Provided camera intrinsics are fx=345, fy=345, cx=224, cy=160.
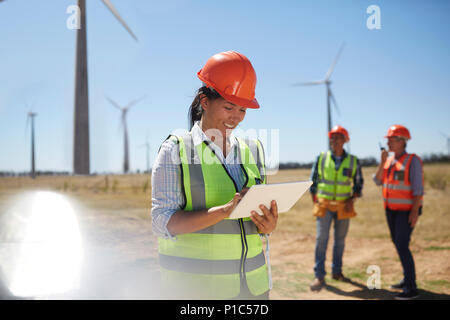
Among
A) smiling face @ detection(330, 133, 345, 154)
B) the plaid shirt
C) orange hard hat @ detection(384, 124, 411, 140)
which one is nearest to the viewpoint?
the plaid shirt

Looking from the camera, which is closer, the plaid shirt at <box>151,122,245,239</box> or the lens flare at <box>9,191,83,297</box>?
the plaid shirt at <box>151,122,245,239</box>

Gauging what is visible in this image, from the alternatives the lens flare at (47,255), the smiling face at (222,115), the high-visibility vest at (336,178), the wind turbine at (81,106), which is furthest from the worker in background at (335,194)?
the wind turbine at (81,106)

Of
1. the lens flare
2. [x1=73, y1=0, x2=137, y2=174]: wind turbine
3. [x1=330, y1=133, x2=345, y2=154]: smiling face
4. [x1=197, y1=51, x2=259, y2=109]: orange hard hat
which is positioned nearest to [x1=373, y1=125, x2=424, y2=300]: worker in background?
[x1=330, y1=133, x2=345, y2=154]: smiling face

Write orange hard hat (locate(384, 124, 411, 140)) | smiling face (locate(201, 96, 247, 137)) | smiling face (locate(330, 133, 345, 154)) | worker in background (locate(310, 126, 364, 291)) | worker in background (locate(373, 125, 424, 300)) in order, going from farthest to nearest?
smiling face (locate(330, 133, 345, 154)) → worker in background (locate(310, 126, 364, 291)) → orange hard hat (locate(384, 124, 411, 140)) → worker in background (locate(373, 125, 424, 300)) → smiling face (locate(201, 96, 247, 137))

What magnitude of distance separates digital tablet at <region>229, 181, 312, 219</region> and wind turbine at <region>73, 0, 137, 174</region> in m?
11.2

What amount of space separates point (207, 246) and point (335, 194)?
192 inches

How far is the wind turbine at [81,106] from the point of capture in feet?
39.4

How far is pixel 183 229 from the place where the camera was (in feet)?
5.65

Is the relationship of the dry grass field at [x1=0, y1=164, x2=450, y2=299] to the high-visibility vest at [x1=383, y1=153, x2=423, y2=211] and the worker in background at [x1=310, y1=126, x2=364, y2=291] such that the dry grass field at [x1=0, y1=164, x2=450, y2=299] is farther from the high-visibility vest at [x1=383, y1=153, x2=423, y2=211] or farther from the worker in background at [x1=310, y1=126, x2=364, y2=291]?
the high-visibility vest at [x1=383, y1=153, x2=423, y2=211]

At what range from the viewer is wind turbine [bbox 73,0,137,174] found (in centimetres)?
1202

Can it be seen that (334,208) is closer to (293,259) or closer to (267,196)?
(293,259)

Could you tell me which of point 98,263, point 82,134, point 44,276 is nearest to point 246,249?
point 44,276

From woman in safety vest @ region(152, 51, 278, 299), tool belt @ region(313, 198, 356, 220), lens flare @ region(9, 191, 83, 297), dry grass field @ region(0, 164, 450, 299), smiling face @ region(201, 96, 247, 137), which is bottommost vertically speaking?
dry grass field @ region(0, 164, 450, 299)
